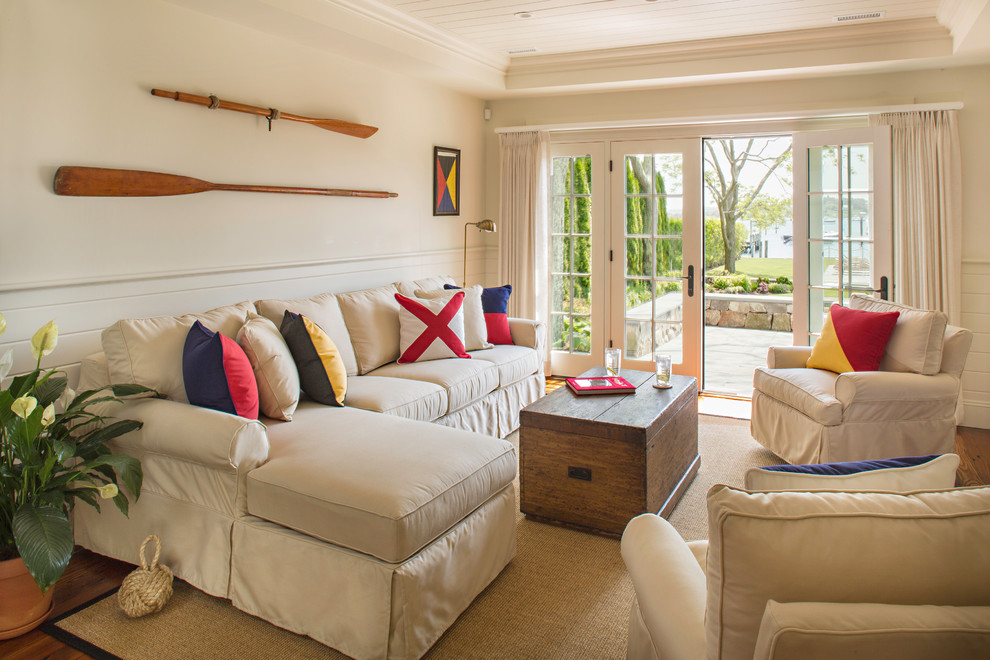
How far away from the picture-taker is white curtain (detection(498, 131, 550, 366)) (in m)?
5.62

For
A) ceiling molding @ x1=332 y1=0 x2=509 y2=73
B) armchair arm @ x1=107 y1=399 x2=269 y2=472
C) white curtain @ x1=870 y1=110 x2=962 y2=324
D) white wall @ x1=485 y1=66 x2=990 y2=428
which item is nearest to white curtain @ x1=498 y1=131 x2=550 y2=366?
ceiling molding @ x1=332 y1=0 x2=509 y2=73

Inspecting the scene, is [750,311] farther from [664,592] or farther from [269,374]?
[664,592]

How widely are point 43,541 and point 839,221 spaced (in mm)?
4760

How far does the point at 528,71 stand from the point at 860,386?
10.8 feet

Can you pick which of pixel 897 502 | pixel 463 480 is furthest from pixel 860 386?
pixel 897 502

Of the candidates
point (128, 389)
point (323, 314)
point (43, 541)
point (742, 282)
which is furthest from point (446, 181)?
point (742, 282)

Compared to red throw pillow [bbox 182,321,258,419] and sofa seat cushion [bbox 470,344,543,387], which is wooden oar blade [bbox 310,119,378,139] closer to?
sofa seat cushion [bbox 470,344,543,387]

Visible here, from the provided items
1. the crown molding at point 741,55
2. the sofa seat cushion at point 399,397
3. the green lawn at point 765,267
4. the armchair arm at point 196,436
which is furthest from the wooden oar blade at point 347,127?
the green lawn at point 765,267

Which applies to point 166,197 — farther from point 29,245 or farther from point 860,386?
point 860,386

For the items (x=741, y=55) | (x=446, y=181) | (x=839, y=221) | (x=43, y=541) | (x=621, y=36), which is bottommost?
(x=43, y=541)

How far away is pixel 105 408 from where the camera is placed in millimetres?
2619

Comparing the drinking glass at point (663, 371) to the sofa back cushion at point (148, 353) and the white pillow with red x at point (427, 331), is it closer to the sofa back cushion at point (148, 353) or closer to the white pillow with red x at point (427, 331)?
the white pillow with red x at point (427, 331)

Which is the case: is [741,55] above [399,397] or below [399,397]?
above

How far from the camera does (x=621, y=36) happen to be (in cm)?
450
